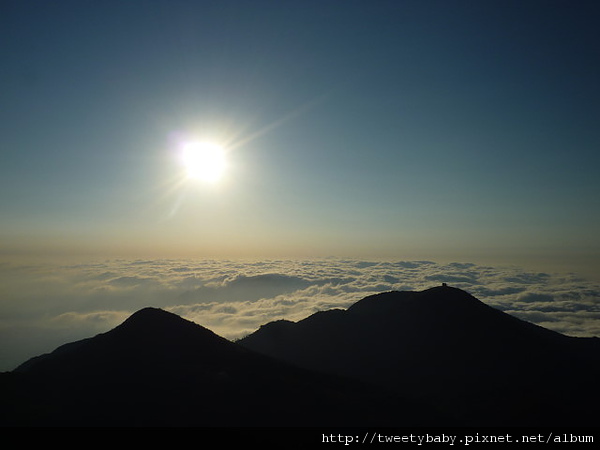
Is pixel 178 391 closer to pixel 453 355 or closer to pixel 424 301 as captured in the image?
pixel 453 355

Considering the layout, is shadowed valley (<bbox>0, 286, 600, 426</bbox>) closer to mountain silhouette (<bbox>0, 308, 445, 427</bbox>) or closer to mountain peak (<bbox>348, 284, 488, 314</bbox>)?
mountain silhouette (<bbox>0, 308, 445, 427</bbox>)

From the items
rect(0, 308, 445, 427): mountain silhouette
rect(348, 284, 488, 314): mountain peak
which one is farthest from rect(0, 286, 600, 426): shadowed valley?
rect(348, 284, 488, 314): mountain peak

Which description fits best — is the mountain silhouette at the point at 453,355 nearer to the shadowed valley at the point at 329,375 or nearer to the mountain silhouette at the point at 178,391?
the shadowed valley at the point at 329,375

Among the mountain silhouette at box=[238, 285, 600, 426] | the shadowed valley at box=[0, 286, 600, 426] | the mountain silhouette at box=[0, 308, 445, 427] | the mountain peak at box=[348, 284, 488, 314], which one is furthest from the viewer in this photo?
the mountain peak at box=[348, 284, 488, 314]

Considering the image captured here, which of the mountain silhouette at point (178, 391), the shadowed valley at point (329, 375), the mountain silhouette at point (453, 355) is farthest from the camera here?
the mountain silhouette at point (453, 355)

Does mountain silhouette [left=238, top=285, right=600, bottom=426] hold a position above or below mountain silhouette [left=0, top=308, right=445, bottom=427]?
below

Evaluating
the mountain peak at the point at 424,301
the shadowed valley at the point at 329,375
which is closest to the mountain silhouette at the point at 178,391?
the shadowed valley at the point at 329,375
